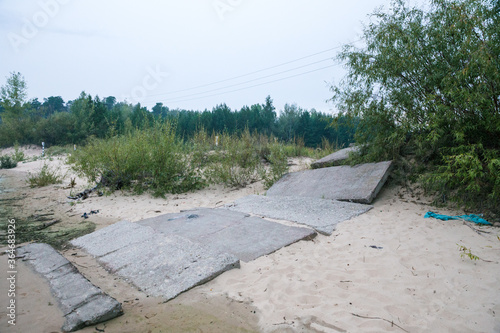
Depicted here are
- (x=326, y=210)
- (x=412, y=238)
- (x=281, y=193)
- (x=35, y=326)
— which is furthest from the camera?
(x=281, y=193)

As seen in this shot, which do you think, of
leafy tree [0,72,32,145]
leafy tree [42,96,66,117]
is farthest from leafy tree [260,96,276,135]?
leafy tree [42,96,66,117]

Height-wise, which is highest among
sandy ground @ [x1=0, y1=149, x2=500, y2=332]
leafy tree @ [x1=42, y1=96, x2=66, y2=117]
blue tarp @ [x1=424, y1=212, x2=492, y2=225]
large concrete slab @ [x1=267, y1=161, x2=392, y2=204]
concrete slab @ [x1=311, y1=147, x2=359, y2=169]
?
leafy tree @ [x1=42, y1=96, x2=66, y2=117]

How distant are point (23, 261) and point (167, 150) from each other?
444 centimetres

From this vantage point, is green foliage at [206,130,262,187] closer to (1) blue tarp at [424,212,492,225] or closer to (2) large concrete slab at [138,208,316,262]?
(2) large concrete slab at [138,208,316,262]

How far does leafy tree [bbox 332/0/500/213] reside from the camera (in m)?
4.52

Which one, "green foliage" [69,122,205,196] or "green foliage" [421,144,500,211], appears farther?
"green foliage" [69,122,205,196]

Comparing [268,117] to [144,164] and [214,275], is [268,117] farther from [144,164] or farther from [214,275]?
[214,275]

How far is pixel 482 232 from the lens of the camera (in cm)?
380

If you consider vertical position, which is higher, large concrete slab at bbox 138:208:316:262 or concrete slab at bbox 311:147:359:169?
concrete slab at bbox 311:147:359:169

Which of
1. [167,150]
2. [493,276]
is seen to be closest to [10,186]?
[167,150]

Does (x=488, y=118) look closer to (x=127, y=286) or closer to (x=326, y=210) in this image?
(x=326, y=210)

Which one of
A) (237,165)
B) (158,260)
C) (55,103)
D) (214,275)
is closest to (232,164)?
(237,165)

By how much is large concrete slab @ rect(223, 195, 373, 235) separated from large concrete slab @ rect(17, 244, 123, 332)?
282 centimetres

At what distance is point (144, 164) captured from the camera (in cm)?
745
